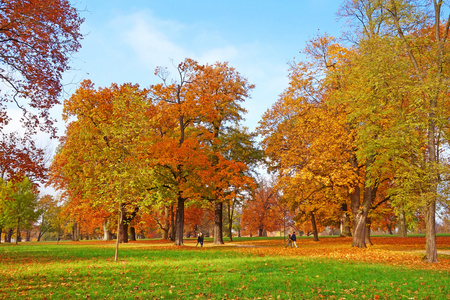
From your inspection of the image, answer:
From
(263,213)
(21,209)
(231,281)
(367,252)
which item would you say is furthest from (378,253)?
(21,209)

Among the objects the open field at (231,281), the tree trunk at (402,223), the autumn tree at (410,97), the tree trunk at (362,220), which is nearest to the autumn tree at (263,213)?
the tree trunk at (402,223)

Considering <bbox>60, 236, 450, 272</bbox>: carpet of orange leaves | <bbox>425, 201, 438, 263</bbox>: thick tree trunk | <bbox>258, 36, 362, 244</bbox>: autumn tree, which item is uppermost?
<bbox>258, 36, 362, 244</bbox>: autumn tree

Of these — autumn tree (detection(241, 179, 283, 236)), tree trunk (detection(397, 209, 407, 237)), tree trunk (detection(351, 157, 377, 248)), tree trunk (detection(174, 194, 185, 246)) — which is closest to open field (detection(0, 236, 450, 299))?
tree trunk (detection(351, 157, 377, 248))

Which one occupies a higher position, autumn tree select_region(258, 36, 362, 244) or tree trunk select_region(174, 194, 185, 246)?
autumn tree select_region(258, 36, 362, 244)

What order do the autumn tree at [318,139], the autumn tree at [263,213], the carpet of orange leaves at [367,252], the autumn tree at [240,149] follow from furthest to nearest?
the autumn tree at [263,213] → the autumn tree at [240,149] → the autumn tree at [318,139] → the carpet of orange leaves at [367,252]

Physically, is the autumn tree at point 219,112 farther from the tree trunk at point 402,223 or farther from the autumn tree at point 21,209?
the autumn tree at point 21,209

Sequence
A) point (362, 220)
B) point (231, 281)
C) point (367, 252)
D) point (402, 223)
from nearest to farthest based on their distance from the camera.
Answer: point (231, 281), point (367, 252), point (362, 220), point (402, 223)

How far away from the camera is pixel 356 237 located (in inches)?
934

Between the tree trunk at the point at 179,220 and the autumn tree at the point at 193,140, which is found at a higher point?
the autumn tree at the point at 193,140

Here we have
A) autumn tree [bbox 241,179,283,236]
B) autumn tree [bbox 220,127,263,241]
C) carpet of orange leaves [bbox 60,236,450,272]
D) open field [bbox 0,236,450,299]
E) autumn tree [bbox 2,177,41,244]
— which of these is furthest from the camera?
autumn tree [bbox 241,179,283,236]

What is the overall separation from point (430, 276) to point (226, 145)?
22.6m

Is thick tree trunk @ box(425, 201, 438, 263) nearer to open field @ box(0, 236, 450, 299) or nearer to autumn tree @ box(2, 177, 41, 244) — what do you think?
open field @ box(0, 236, 450, 299)

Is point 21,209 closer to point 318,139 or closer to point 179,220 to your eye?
point 179,220

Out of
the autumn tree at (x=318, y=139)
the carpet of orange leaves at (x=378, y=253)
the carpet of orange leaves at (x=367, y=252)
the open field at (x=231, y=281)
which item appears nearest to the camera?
the open field at (x=231, y=281)
